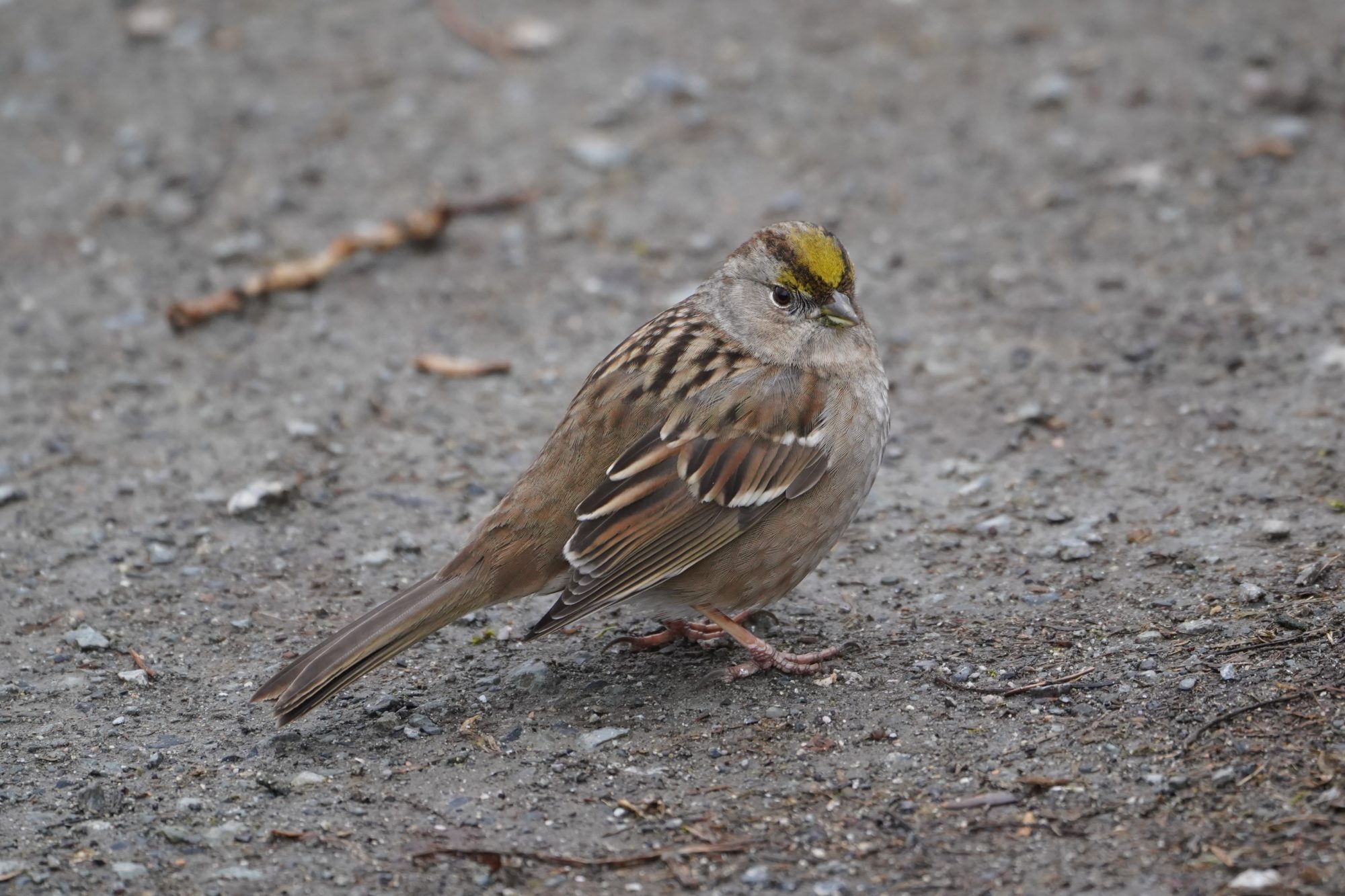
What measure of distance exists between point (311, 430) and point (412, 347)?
0.85m

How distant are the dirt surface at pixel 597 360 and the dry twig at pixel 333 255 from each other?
104mm

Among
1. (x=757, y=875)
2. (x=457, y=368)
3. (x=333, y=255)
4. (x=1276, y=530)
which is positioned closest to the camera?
(x=757, y=875)

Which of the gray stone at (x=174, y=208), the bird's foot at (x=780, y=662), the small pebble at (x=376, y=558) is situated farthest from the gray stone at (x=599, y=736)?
the gray stone at (x=174, y=208)

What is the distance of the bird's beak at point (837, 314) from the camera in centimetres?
498

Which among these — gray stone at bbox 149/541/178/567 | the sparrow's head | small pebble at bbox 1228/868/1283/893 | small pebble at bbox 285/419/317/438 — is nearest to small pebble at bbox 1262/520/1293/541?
the sparrow's head

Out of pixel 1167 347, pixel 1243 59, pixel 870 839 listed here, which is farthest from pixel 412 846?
pixel 1243 59

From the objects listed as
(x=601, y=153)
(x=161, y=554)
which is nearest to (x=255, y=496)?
(x=161, y=554)

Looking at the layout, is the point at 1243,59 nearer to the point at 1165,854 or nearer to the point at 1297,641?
the point at 1297,641

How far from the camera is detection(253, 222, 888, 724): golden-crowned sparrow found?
4.47 meters

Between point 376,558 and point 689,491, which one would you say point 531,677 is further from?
point 376,558

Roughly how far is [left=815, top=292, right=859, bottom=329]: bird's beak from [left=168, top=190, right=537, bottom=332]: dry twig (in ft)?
10.9

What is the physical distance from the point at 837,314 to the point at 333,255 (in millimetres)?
3491

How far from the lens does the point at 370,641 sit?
4.35 m

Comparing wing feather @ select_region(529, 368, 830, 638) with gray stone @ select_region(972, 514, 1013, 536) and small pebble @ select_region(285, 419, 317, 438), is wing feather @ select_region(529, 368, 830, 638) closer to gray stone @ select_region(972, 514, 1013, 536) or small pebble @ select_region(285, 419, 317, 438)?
gray stone @ select_region(972, 514, 1013, 536)
